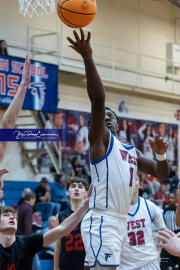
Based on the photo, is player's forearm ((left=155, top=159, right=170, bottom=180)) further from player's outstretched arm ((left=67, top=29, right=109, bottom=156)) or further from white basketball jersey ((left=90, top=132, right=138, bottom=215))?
player's outstretched arm ((left=67, top=29, right=109, bottom=156))

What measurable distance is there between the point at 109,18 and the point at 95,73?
1348 centimetres

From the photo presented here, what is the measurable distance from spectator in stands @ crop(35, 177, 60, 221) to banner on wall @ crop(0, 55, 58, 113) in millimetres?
2223

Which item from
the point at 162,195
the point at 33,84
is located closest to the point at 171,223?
the point at 162,195

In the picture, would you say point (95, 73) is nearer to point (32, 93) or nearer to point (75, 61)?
point (32, 93)

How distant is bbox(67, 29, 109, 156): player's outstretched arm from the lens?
3414 millimetres

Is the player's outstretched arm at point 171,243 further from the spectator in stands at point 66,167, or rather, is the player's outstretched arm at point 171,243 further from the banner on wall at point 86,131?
the banner on wall at point 86,131

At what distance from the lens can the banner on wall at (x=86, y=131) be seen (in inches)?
601

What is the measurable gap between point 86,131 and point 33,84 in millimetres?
3764

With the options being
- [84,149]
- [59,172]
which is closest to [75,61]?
[84,149]

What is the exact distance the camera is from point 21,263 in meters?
4.02

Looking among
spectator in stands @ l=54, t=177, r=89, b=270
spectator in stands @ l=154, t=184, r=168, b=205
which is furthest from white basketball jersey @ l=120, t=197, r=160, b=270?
spectator in stands @ l=154, t=184, r=168, b=205

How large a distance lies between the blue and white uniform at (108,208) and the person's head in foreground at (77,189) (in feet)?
6.97

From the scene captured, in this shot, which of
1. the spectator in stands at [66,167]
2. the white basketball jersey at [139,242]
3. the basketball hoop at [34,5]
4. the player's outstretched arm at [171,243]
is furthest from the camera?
the spectator in stands at [66,167]

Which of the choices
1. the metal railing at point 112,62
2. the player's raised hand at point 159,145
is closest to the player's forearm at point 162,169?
the player's raised hand at point 159,145
